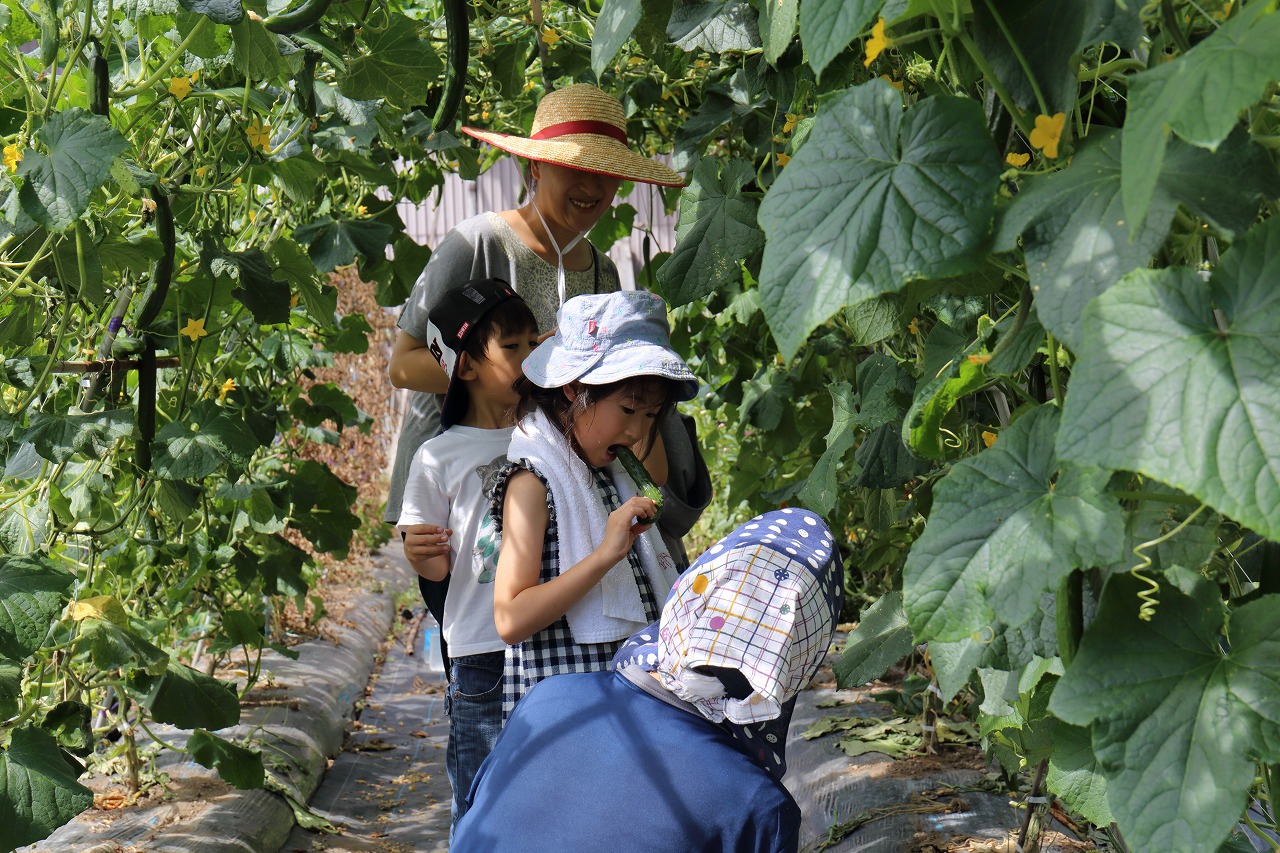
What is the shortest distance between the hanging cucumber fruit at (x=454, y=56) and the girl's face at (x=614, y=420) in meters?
0.42

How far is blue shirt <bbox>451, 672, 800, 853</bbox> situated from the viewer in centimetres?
125

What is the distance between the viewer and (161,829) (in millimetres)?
2584

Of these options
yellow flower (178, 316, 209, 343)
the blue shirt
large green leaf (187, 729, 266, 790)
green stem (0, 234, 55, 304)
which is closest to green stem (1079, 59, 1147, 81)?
the blue shirt

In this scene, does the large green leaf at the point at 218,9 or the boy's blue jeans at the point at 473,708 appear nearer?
the large green leaf at the point at 218,9

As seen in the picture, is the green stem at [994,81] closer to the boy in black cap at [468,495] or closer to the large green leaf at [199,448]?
the boy in black cap at [468,495]

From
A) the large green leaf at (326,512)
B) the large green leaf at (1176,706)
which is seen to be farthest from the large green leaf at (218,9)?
the large green leaf at (326,512)

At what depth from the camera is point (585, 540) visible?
171 cm

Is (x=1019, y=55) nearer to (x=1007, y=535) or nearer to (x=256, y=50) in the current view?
(x=1007, y=535)

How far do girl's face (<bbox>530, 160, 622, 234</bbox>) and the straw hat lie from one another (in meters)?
0.03

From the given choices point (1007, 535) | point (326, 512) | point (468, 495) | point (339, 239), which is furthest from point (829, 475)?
point (326, 512)

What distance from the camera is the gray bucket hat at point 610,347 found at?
1657mm

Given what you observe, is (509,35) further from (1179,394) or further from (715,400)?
(1179,394)

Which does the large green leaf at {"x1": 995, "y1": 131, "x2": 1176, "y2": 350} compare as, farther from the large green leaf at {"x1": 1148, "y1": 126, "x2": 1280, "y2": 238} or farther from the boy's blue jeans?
the boy's blue jeans

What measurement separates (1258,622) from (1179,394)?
0.17 meters
